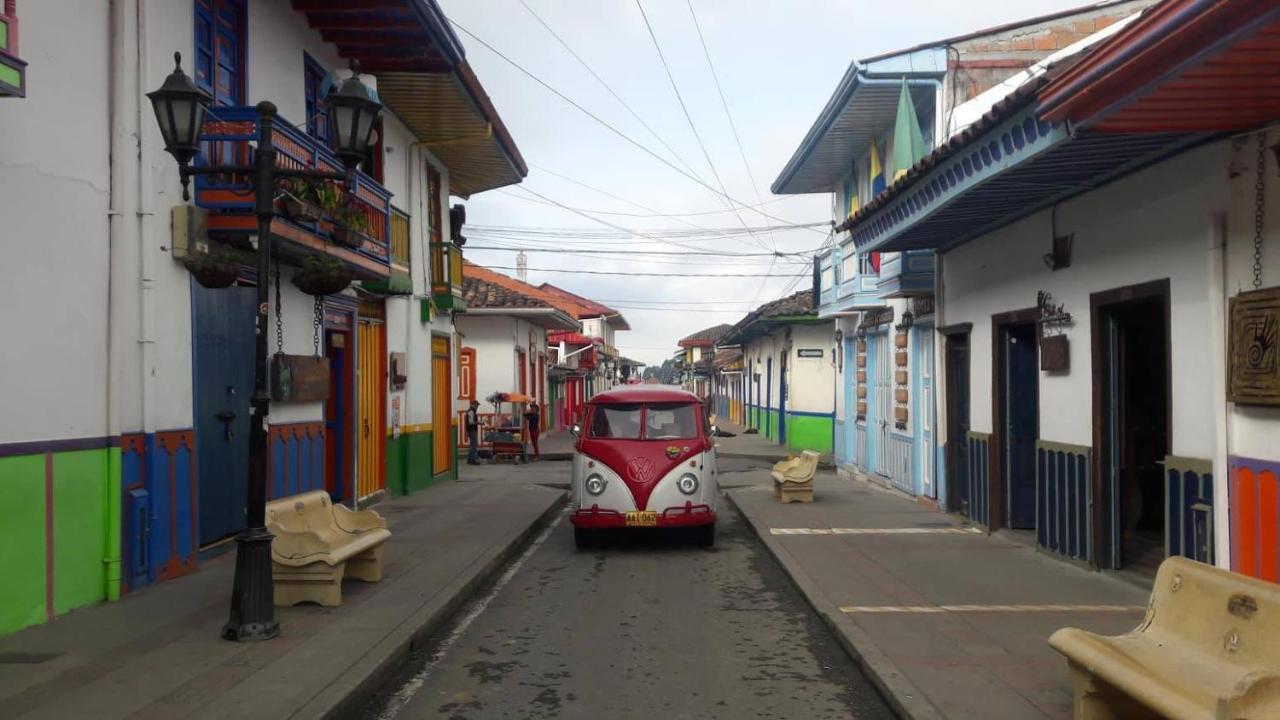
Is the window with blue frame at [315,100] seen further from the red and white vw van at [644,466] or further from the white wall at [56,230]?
the red and white vw van at [644,466]

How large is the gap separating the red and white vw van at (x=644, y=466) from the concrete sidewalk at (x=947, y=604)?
3.76 feet

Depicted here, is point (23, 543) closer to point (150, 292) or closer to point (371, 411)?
point (150, 292)

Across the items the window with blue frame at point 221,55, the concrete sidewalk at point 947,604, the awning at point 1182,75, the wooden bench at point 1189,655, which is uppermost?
the window with blue frame at point 221,55

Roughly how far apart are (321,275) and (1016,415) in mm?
7952

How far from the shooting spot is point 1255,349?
677cm

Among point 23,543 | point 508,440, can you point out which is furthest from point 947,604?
point 508,440

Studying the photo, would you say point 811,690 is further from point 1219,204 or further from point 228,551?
point 228,551

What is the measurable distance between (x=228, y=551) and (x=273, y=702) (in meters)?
5.68

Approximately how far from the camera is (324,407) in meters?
14.1

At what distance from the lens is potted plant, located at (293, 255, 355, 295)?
388 inches

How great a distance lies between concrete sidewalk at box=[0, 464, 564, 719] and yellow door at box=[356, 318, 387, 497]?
519 centimetres

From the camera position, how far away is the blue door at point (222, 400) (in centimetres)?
1012

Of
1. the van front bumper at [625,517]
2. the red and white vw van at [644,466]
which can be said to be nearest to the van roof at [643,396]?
the red and white vw van at [644,466]

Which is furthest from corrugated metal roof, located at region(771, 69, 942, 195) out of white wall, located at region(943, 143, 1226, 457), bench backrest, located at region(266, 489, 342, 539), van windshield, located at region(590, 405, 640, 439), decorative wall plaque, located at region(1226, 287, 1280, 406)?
bench backrest, located at region(266, 489, 342, 539)
